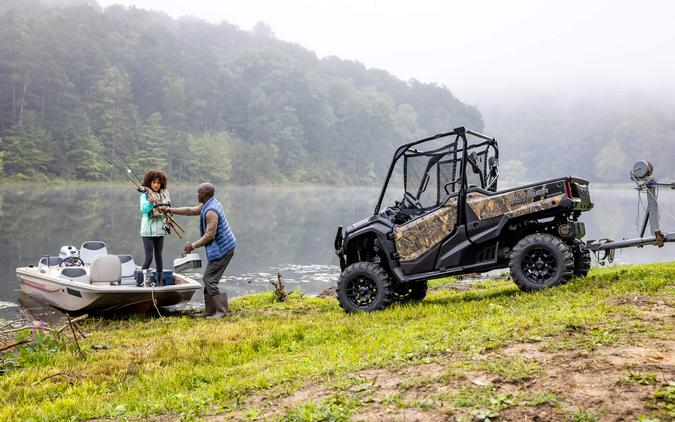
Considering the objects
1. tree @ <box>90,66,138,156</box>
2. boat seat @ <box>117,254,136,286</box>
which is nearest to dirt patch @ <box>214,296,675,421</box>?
boat seat @ <box>117,254,136,286</box>

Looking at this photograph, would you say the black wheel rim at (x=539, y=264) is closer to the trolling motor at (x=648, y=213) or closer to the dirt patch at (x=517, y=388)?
the trolling motor at (x=648, y=213)

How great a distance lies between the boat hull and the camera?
30.1ft

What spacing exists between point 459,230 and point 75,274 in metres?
7.22

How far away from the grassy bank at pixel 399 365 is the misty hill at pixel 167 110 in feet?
109

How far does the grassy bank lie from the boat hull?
3.91ft

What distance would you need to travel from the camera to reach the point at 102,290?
9.05 m

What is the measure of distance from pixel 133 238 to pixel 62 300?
58.2 ft

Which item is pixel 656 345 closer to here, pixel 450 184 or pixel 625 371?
pixel 625 371

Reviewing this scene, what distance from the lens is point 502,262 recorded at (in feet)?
25.6

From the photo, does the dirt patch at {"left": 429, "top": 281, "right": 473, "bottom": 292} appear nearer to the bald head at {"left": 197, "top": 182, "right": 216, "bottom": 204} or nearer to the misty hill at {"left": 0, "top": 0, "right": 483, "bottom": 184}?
the bald head at {"left": 197, "top": 182, "right": 216, "bottom": 204}

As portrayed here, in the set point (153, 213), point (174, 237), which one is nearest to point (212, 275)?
point (153, 213)

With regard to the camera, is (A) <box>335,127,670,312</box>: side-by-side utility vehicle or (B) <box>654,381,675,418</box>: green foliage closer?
(B) <box>654,381,675,418</box>: green foliage

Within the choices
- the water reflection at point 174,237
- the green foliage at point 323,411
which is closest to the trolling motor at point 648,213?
the green foliage at point 323,411

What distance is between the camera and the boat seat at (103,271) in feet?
32.0
